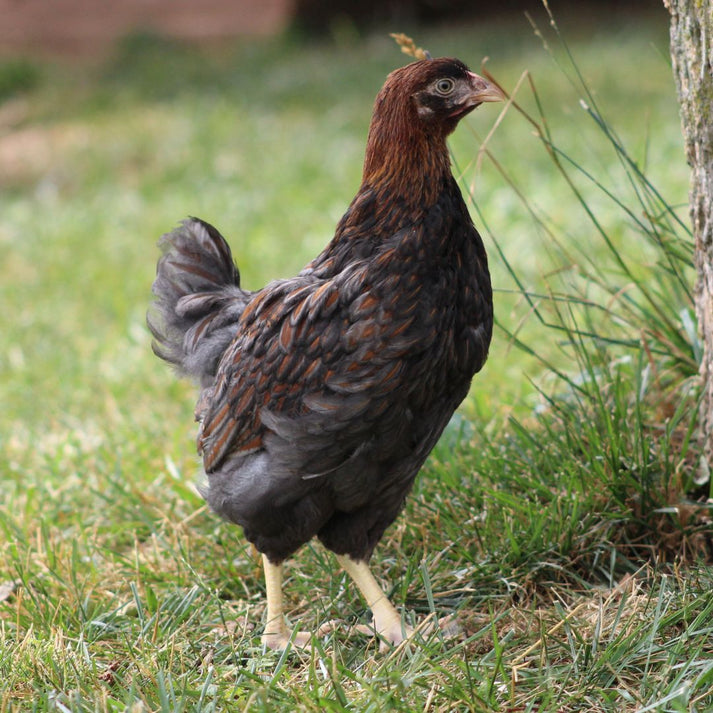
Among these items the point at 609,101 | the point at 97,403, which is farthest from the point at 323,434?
the point at 609,101

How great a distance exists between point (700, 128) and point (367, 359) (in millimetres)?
1080

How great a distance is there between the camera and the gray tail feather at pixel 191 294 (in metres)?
2.95

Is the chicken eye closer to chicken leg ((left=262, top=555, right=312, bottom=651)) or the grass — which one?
the grass

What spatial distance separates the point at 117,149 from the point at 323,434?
6.87 metres

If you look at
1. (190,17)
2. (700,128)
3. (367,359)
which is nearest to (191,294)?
(367,359)

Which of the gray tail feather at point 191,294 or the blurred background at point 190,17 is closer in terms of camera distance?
the gray tail feather at point 191,294

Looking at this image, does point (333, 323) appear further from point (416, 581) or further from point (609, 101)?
point (609, 101)

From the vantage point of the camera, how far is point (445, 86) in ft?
7.88

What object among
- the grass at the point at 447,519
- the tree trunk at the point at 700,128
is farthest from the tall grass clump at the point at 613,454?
the tree trunk at the point at 700,128

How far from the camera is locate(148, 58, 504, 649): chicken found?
90.5 inches

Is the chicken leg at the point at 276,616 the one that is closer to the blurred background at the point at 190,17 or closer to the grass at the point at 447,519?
the grass at the point at 447,519

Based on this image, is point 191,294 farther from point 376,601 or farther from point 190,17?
point 190,17

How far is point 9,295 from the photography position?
6.19m

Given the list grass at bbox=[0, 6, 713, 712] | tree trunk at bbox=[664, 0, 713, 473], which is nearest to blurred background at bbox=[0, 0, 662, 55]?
grass at bbox=[0, 6, 713, 712]
